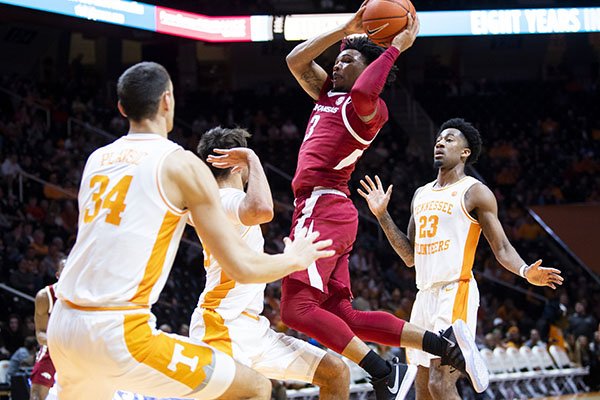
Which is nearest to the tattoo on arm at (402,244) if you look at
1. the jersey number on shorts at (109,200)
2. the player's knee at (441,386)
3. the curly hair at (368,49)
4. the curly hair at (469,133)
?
the curly hair at (469,133)

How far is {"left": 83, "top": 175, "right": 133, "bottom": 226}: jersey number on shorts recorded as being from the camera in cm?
353

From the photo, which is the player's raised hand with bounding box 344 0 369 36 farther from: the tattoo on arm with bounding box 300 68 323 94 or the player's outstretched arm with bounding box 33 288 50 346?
the player's outstretched arm with bounding box 33 288 50 346

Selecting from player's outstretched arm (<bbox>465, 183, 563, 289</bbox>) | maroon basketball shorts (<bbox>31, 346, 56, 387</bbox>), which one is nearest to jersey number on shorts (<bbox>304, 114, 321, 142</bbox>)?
player's outstretched arm (<bbox>465, 183, 563, 289</bbox>)

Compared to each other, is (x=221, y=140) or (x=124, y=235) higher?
(x=221, y=140)

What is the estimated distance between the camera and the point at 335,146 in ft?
17.6

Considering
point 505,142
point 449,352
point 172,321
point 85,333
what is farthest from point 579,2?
point 85,333

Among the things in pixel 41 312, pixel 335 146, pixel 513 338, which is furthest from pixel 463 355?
pixel 513 338

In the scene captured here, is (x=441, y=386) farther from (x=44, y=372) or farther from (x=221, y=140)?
(x=44, y=372)

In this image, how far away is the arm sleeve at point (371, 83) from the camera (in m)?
5.08

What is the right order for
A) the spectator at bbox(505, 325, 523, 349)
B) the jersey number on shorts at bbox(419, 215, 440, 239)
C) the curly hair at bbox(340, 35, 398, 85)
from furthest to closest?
the spectator at bbox(505, 325, 523, 349) → the jersey number on shorts at bbox(419, 215, 440, 239) → the curly hair at bbox(340, 35, 398, 85)

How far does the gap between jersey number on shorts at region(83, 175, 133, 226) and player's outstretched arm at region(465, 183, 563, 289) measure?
10.2 feet

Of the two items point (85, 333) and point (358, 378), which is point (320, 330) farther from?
point (358, 378)

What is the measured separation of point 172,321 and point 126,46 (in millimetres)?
12409

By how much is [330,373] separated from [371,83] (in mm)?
1642
